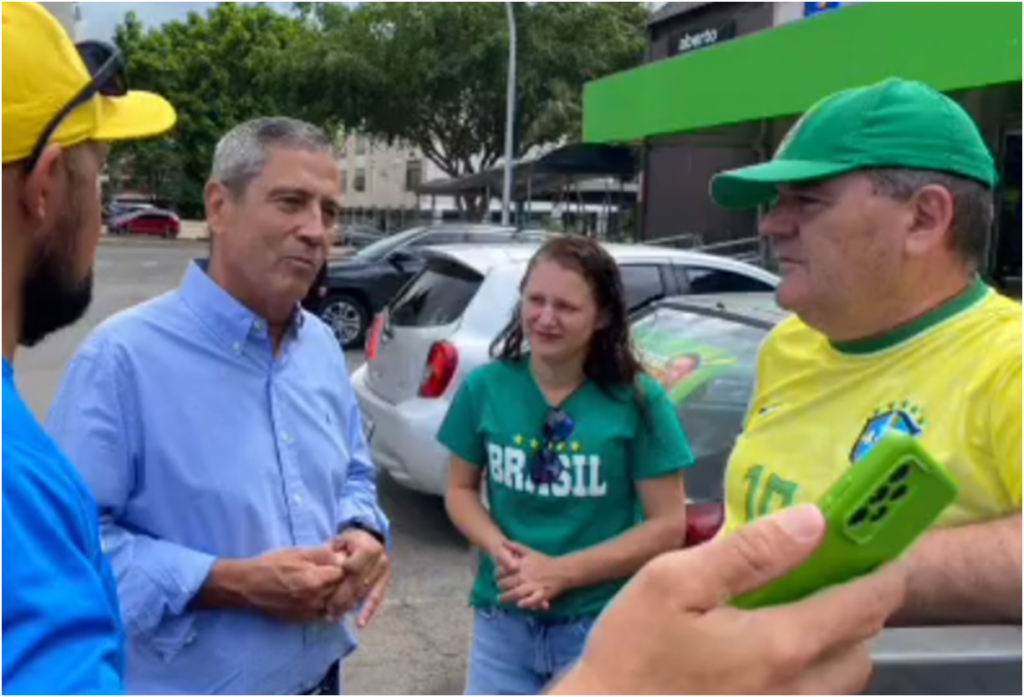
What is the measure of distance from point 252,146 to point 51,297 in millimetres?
1141

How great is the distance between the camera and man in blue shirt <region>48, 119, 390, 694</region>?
2164 millimetres

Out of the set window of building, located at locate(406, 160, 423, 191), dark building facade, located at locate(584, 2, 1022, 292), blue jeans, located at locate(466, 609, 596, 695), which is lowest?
blue jeans, located at locate(466, 609, 596, 695)

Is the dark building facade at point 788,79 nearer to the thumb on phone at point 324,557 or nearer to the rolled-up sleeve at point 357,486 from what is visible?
the rolled-up sleeve at point 357,486

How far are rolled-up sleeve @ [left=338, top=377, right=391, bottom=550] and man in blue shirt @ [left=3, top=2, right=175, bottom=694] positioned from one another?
110 cm

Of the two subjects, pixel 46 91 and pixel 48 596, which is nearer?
pixel 48 596

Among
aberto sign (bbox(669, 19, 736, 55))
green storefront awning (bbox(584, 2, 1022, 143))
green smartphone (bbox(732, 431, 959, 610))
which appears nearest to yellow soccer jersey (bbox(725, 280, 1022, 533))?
green smartphone (bbox(732, 431, 959, 610))

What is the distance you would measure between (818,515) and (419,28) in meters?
31.0

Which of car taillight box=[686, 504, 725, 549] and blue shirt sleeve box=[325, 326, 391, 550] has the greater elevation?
blue shirt sleeve box=[325, 326, 391, 550]

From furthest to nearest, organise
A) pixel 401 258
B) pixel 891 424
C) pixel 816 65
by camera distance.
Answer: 1. pixel 401 258
2. pixel 816 65
3. pixel 891 424

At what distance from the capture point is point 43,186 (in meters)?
1.37

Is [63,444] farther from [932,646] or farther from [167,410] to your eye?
[932,646]

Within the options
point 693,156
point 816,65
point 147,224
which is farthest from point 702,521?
point 147,224

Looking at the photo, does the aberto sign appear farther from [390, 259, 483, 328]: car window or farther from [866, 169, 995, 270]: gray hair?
[866, 169, 995, 270]: gray hair

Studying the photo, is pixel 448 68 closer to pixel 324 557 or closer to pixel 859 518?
pixel 324 557
